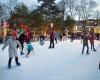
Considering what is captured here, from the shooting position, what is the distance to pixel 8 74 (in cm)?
1016

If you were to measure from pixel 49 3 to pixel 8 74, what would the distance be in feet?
180

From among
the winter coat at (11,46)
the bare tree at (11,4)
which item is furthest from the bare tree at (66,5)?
the winter coat at (11,46)

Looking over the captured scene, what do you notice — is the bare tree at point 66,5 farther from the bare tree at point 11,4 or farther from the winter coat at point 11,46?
the winter coat at point 11,46

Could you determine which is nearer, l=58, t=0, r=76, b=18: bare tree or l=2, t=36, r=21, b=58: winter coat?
l=2, t=36, r=21, b=58: winter coat

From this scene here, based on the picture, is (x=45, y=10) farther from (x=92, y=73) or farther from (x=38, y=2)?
(x=92, y=73)

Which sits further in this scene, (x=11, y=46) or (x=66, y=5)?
(x=66, y=5)

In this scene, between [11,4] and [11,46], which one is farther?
[11,4]

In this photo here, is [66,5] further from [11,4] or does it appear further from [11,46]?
[11,46]

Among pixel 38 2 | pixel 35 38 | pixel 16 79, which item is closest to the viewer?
pixel 16 79

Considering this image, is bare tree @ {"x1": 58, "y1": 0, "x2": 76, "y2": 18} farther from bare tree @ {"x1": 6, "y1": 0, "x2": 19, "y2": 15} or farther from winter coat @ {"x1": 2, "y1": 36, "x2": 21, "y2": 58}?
winter coat @ {"x1": 2, "y1": 36, "x2": 21, "y2": 58}

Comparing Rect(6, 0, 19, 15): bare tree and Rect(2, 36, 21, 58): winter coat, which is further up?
Rect(6, 0, 19, 15): bare tree

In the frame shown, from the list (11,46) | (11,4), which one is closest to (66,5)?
(11,4)

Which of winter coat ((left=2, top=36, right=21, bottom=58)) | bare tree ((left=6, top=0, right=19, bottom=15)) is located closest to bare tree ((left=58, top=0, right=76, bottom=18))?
bare tree ((left=6, top=0, right=19, bottom=15))

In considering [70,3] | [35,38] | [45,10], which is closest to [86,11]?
[70,3]
